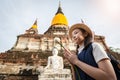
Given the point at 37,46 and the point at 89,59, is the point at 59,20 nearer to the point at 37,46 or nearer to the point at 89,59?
the point at 37,46

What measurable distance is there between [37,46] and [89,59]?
14.3 meters

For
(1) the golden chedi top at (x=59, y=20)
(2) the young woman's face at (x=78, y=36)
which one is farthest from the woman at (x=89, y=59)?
(1) the golden chedi top at (x=59, y=20)

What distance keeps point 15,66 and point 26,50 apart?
4039 millimetres

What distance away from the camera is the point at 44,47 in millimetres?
15547

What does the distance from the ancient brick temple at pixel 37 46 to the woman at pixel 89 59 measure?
795cm

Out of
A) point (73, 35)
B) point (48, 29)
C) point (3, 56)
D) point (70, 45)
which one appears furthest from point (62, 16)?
point (73, 35)

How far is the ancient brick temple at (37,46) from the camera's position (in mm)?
11547

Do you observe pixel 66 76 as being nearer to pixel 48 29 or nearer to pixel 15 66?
pixel 15 66

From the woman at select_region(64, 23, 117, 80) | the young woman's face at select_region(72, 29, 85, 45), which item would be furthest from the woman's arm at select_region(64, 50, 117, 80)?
the young woman's face at select_region(72, 29, 85, 45)

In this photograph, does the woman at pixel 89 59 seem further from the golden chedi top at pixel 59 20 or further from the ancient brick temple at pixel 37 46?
the golden chedi top at pixel 59 20

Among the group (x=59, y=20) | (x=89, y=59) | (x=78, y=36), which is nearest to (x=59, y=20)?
(x=59, y=20)

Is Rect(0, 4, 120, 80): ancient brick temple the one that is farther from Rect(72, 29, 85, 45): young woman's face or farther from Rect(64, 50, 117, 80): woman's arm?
Rect(64, 50, 117, 80): woman's arm

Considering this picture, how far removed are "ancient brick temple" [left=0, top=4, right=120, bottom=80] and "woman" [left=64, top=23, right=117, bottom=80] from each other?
7947 millimetres

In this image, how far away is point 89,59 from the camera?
1423 mm
